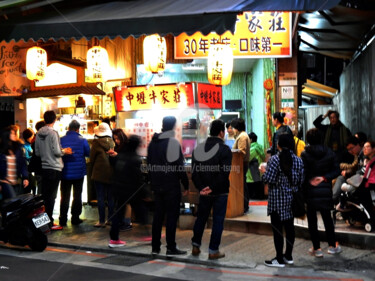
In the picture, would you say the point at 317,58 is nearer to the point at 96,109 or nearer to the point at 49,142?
the point at 96,109

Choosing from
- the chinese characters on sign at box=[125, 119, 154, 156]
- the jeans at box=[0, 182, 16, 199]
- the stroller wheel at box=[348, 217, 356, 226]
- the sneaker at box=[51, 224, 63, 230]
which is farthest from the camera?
the chinese characters on sign at box=[125, 119, 154, 156]

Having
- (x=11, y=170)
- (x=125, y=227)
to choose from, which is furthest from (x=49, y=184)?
(x=125, y=227)

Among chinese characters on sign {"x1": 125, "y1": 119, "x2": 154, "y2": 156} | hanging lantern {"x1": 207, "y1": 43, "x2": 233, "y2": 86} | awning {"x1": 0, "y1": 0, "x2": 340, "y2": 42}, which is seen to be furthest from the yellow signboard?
chinese characters on sign {"x1": 125, "y1": 119, "x2": 154, "y2": 156}

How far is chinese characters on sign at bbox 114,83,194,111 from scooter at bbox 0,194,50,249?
3.66 m

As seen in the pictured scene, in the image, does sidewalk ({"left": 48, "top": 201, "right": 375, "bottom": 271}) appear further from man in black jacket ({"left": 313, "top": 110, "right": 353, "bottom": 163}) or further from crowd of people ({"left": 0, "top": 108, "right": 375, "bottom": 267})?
man in black jacket ({"left": 313, "top": 110, "right": 353, "bottom": 163})

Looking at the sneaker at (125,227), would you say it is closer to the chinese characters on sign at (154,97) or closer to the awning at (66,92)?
the chinese characters on sign at (154,97)

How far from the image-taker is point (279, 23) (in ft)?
38.0

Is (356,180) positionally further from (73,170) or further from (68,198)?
(68,198)

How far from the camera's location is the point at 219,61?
1123 centimetres

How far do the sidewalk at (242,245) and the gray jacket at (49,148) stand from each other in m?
1.42

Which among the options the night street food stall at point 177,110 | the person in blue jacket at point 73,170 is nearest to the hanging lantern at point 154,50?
the night street food stall at point 177,110

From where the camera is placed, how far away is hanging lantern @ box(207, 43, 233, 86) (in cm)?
1123

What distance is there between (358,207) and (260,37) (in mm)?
4740

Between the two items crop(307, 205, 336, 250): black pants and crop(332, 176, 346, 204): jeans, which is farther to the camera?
crop(332, 176, 346, 204): jeans
